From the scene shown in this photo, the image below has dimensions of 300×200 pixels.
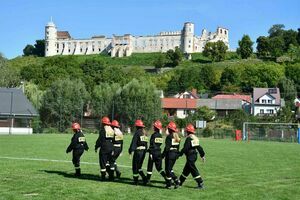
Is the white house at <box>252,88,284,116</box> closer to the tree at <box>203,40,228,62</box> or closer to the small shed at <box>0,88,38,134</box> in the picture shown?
the small shed at <box>0,88,38,134</box>

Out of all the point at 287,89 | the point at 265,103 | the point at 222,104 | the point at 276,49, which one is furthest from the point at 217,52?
the point at 222,104

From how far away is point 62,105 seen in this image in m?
67.8

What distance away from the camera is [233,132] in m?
62.4

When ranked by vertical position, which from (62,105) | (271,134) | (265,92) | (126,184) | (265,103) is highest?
(265,92)

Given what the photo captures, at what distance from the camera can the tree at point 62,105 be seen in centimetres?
6672

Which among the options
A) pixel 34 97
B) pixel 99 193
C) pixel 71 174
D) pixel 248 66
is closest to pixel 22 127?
pixel 34 97

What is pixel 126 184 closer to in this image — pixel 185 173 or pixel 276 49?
pixel 185 173

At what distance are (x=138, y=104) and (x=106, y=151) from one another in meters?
53.8

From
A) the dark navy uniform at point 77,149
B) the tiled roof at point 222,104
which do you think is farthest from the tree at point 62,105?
the dark navy uniform at point 77,149

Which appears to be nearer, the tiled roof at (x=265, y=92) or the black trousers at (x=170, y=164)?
the black trousers at (x=170, y=164)

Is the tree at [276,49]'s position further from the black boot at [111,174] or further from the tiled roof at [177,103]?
the black boot at [111,174]

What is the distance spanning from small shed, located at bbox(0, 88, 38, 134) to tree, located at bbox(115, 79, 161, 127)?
11.6 meters

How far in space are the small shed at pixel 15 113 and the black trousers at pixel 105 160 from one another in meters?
44.0

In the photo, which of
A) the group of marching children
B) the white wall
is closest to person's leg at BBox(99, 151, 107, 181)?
the group of marching children
